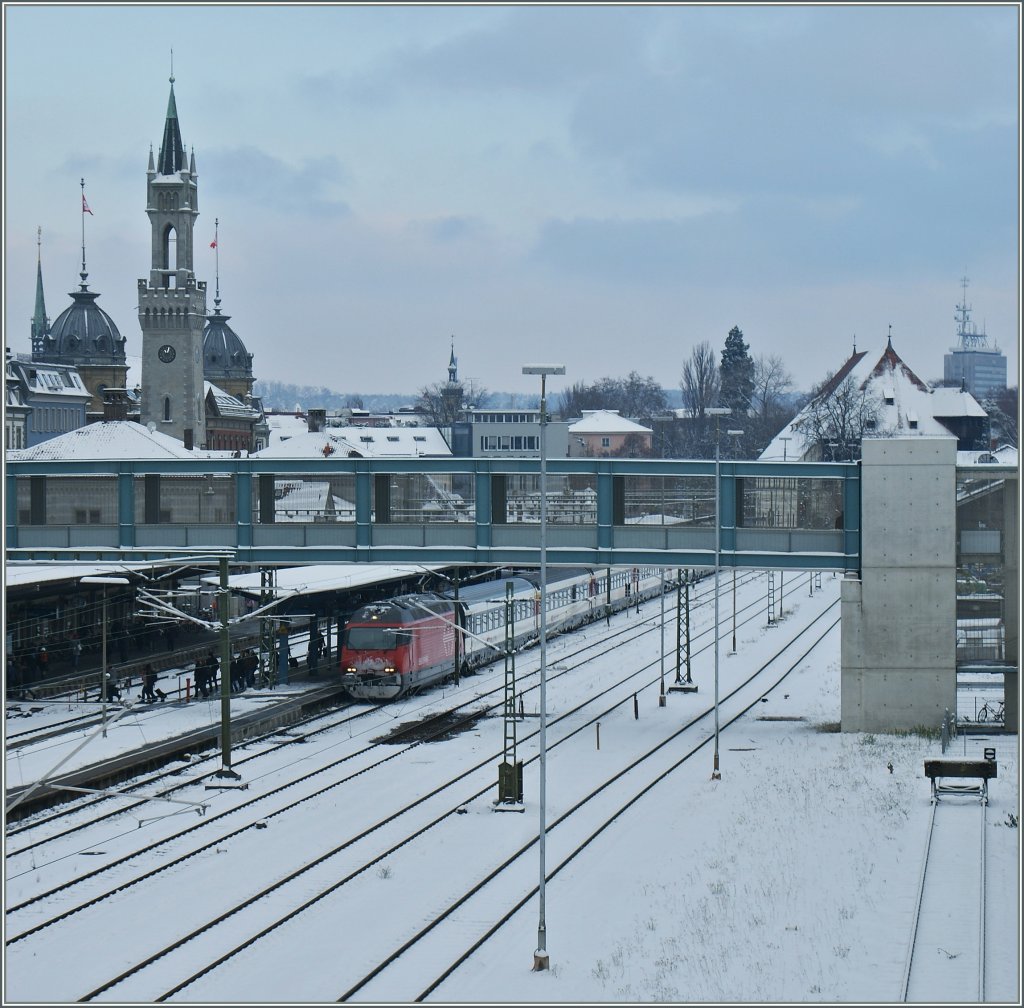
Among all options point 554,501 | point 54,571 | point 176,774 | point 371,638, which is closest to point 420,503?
point 554,501

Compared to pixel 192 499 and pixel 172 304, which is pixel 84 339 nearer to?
pixel 172 304

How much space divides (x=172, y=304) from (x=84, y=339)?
137 ft

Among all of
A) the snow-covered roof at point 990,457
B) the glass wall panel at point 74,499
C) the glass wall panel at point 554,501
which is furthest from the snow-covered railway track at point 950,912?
the snow-covered roof at point 990,457

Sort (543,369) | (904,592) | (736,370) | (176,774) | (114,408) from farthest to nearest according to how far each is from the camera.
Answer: (736,370), (114,408), (904,592), (176,774), (543,369)

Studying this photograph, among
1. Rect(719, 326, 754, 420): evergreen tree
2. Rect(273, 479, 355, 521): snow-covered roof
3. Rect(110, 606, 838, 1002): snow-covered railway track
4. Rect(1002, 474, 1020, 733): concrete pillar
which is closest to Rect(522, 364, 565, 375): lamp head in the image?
Rect(110, 606, 838, 1002): snow-covered railway track

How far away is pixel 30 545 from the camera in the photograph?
147 ft

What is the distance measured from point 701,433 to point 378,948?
5344 inches

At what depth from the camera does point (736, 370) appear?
6496 inches

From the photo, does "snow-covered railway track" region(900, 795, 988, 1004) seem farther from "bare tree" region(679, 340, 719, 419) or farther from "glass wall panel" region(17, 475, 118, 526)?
"bare tree" region(679, 340, 719, 419)

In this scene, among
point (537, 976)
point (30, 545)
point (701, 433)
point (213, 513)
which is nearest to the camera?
point (537, 976)

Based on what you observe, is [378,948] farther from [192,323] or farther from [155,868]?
[192,323]

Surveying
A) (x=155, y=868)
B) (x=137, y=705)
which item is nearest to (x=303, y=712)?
(x=137, y=705)

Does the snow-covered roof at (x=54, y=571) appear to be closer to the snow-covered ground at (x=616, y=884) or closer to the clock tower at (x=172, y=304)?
the snow-covered ground at (x=616, y=884)

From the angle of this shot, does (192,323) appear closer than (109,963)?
No
